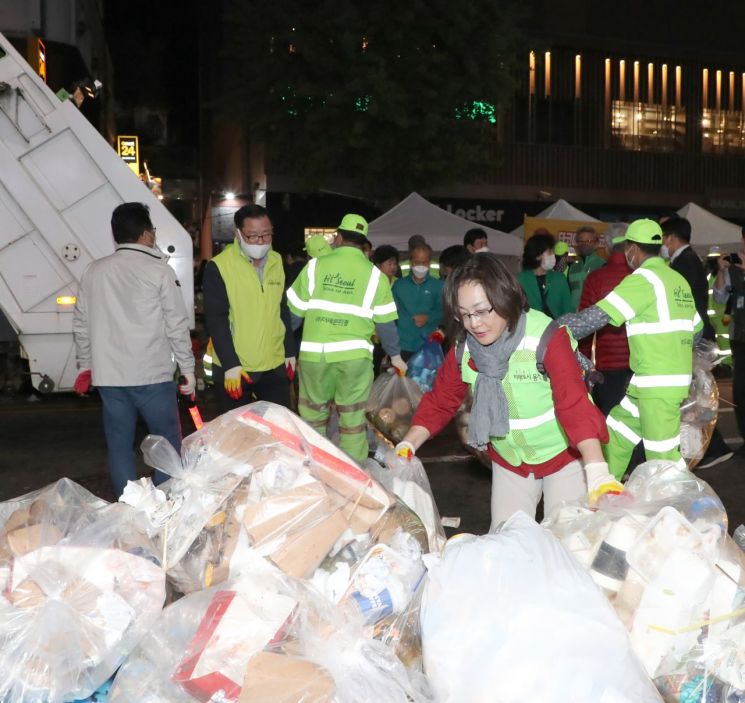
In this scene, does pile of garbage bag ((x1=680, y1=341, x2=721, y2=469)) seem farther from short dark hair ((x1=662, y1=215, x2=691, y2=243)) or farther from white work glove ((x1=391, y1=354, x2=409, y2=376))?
white work glove ((x1=391, y1=354, x2=409, y2=376))

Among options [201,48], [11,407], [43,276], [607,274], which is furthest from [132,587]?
[201,48]

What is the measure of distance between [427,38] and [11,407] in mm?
9805

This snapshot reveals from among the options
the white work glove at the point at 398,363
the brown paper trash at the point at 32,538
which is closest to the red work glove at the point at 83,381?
the white work glove at the point at 398,363

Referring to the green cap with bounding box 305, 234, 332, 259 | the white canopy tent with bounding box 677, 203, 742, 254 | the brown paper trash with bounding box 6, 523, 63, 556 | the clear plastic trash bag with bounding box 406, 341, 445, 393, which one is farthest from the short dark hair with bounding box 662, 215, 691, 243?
the white canopy tent with bounding box 677, 203, 742, 254

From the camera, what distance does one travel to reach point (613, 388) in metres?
5.38

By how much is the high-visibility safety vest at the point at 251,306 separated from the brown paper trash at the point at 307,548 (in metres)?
2.64

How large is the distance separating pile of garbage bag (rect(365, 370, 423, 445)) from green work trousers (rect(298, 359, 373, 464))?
0.86 meters

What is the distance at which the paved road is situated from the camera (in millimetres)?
5441

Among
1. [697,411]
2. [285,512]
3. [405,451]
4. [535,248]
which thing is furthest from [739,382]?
[285,512]

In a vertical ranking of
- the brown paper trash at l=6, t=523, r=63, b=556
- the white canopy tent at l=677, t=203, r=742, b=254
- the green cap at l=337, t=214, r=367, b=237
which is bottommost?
the brown paper trash at l=6, t=523, r=63, b=556

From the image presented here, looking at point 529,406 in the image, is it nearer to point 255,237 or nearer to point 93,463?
point 255,237

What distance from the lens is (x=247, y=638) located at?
6.74 feet

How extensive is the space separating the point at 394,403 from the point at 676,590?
419 cm

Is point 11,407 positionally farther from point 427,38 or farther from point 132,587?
point 427,38
